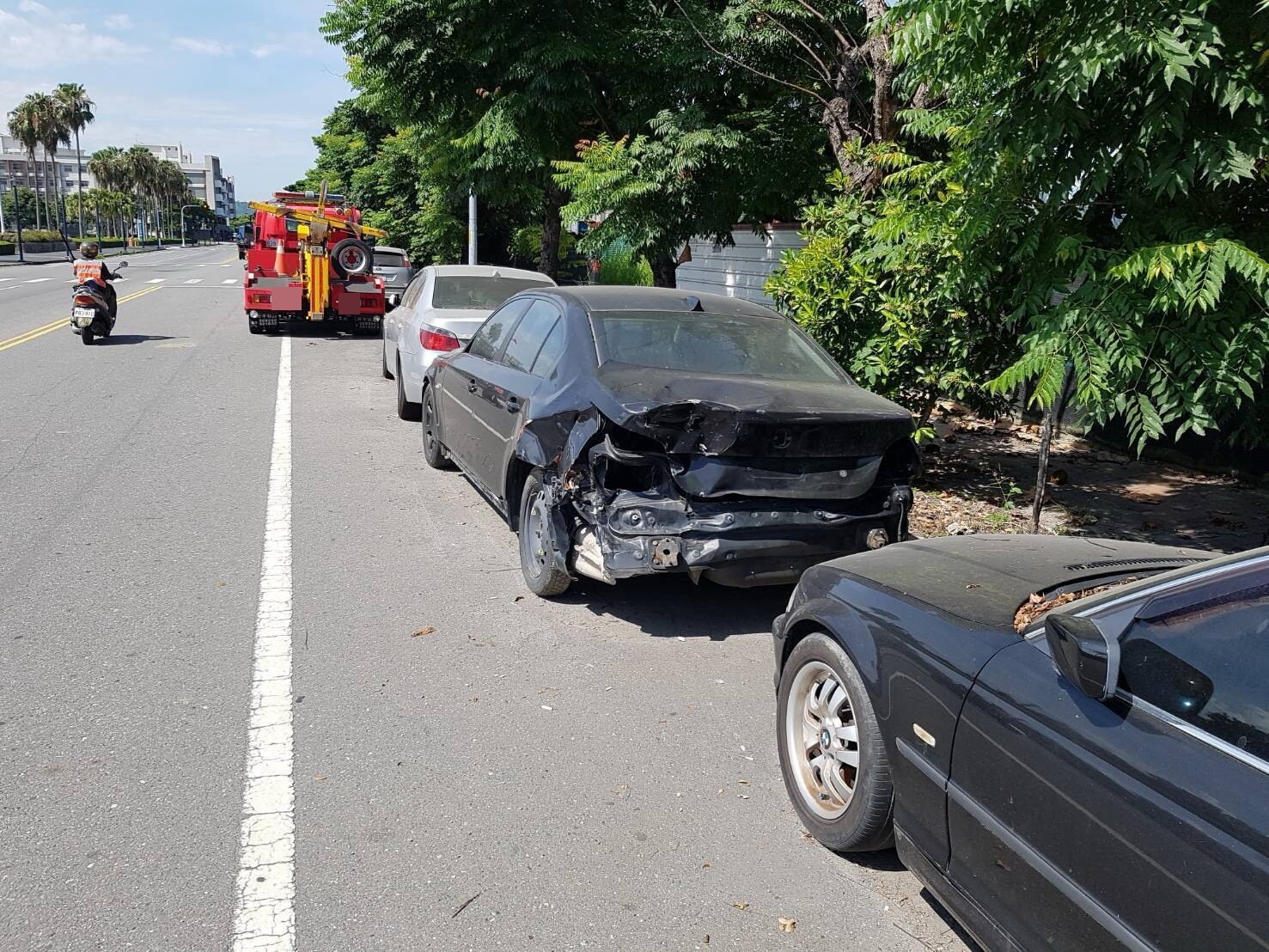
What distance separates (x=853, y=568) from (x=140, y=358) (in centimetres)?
1396

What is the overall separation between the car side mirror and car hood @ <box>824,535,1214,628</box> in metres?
0.40

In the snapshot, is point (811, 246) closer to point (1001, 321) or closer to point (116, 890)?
point (1001, 321)

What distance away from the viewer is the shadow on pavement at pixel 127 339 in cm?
1639

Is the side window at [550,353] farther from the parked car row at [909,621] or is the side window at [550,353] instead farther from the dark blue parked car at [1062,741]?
the dark blue parked car at [1062,741]

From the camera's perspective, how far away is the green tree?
4.49m

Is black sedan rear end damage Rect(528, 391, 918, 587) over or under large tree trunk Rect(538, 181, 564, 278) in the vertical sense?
under

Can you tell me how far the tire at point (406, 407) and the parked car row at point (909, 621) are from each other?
4.13 metres

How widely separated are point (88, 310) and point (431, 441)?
10101 millimetres

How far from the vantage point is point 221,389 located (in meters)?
12.3

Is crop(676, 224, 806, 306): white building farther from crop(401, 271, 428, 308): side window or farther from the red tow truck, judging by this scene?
the red tow truck

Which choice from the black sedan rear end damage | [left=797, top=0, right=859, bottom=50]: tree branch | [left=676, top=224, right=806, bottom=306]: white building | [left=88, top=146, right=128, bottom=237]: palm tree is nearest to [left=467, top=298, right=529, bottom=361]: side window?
the black sedan rear end damage

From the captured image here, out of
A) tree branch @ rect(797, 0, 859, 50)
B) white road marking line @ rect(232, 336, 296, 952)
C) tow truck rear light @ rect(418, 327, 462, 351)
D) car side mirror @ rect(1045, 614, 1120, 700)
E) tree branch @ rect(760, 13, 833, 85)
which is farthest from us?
tree branch @ rect(760, 13, 833, 85)

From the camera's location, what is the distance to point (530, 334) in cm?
630

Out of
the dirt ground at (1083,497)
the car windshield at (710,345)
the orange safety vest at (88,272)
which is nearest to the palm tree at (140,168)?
the orange safety vest at (88,272)
